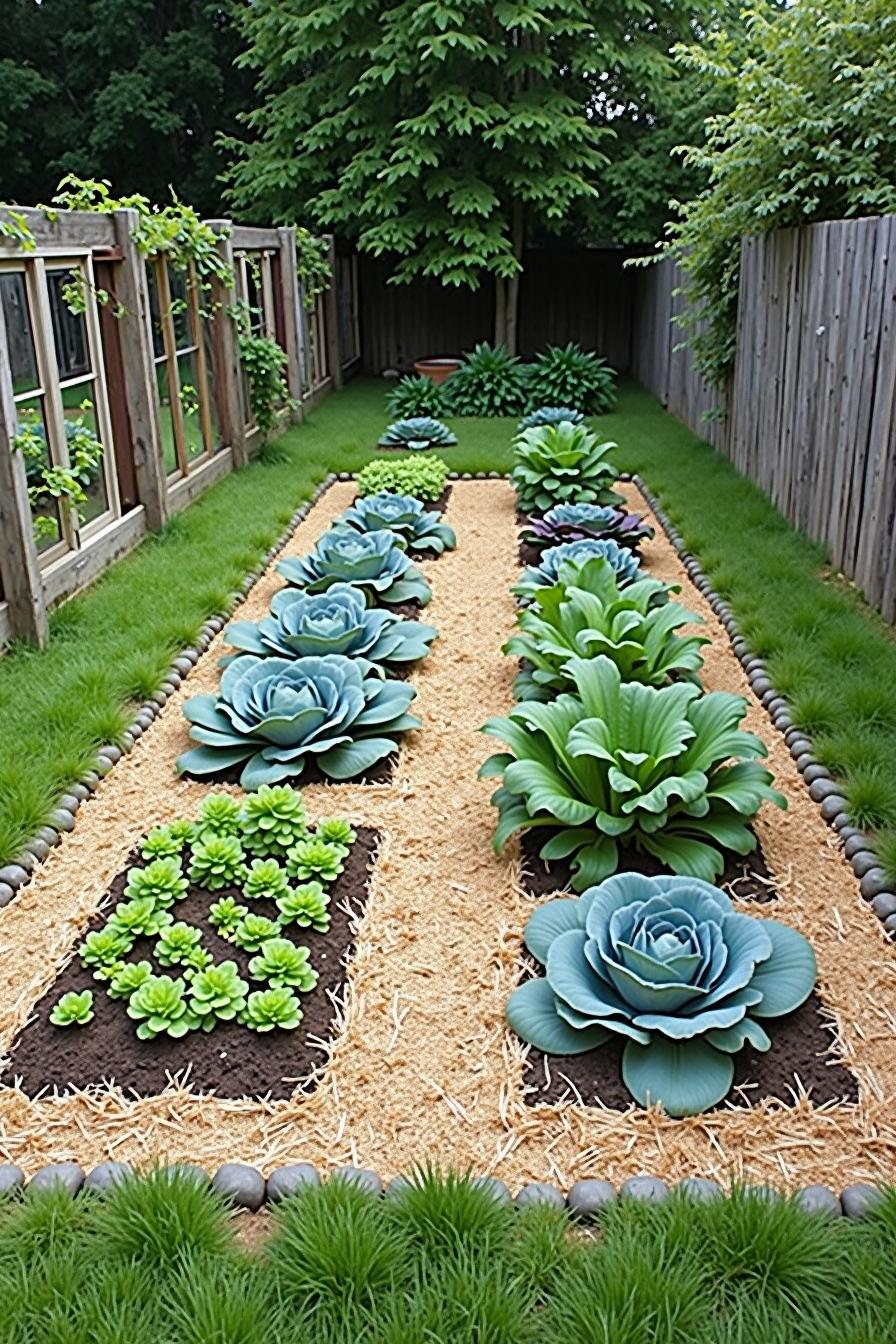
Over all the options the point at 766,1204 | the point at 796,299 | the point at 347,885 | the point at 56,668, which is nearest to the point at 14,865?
the point at 347,885

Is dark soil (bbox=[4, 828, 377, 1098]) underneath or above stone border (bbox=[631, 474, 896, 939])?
underneath

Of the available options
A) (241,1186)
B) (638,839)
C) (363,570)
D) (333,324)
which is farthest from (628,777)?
(333,324)

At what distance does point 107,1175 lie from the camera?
2.13 m

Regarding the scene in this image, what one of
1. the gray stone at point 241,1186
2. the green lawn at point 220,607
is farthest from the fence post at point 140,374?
the gray stone at point 241,1186

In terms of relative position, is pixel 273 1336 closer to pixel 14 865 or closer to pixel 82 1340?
pixel 82 1340

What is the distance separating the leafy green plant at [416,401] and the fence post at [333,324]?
208 centimetres

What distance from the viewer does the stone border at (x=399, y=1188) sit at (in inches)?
80.7

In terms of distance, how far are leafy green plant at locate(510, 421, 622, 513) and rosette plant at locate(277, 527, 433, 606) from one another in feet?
6.36

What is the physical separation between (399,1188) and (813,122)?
600cm

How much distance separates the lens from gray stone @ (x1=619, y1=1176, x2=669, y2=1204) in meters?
2.06

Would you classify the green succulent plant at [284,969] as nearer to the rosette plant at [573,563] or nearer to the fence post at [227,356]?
the rosette plant at [573,563]

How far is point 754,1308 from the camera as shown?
1.83 meters

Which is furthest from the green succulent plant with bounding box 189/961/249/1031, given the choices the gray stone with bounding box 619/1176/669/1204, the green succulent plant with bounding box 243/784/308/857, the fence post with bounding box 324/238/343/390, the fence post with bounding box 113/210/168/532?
the fence post with bounding box 324/238/343/390

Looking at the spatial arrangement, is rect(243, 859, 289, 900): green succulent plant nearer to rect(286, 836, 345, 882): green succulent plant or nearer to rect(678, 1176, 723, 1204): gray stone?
rect(286, 836, 345, 882): green succulent plant
